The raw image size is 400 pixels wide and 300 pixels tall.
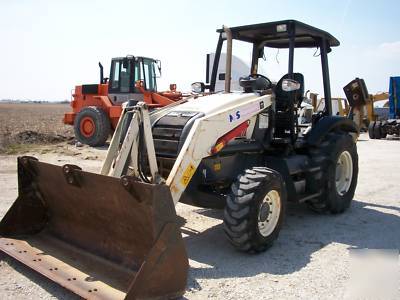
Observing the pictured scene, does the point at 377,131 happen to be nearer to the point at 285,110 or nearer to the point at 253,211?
the point at 285,110

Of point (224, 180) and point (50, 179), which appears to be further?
point (224, 180)

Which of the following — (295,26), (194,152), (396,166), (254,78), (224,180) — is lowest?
(396,166)

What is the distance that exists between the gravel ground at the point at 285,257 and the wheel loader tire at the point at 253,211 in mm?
182

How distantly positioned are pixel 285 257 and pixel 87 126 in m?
12.1

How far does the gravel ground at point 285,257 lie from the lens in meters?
3.98

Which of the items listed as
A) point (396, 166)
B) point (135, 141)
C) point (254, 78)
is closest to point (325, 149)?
point (254, 78)

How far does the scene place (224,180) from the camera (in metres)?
5.36

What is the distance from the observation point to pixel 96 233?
4.53m

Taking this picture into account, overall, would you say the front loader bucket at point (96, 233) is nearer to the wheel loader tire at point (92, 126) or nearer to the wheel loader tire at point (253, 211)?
the wheel loader tire at point (253, 211)

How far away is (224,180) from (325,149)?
1.71 meters

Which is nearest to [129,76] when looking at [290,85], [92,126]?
[92,126]

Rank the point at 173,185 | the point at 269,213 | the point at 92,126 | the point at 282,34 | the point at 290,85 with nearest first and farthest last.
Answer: the point at 173,185
the point at 269,213
the point at 290,85
the point at 282,34
the point at 92,126

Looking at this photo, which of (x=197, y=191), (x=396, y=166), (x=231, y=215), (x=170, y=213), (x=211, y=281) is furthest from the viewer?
(x=396, y=166)

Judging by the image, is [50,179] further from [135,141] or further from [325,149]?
[325,149]
